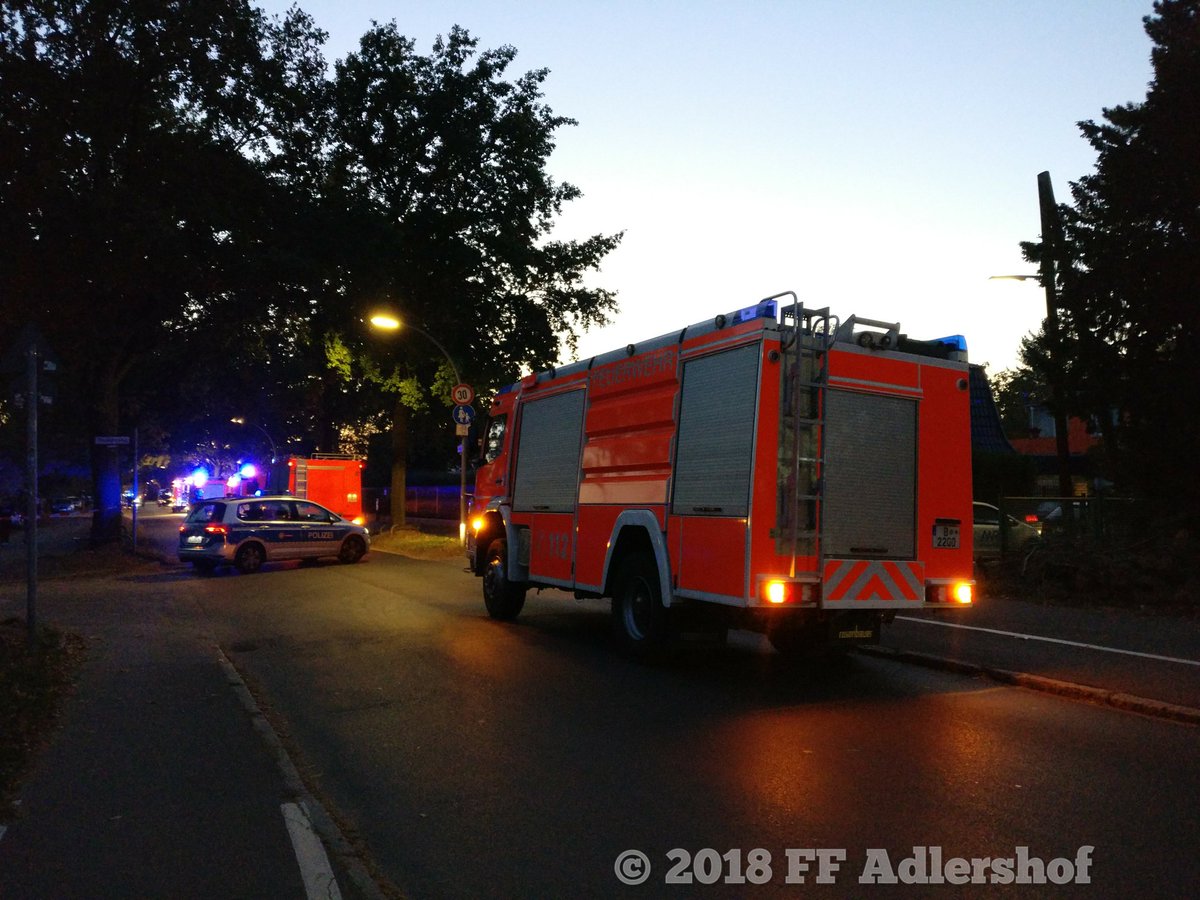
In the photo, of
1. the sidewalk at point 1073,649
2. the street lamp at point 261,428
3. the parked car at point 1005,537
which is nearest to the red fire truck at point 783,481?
the sidewalk at point 1073,649

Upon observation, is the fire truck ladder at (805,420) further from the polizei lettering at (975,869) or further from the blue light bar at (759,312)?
the polizei lettering at (975,869)

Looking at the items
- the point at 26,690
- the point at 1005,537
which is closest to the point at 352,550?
the point at 1005,537

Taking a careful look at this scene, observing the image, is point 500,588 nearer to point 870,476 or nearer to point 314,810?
point 870,476

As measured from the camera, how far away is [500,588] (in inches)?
537

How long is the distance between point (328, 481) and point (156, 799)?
30067mm

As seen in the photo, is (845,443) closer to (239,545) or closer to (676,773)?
(676,773)

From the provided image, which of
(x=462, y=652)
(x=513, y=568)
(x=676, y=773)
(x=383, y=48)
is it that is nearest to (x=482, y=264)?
(x=383, y=48)

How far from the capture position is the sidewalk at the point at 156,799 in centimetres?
441

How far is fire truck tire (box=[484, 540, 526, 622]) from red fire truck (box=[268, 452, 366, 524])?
67.9 feet

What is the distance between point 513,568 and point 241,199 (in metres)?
14.5

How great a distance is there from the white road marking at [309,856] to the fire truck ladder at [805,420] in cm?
464

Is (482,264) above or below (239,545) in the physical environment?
above

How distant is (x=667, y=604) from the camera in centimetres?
951

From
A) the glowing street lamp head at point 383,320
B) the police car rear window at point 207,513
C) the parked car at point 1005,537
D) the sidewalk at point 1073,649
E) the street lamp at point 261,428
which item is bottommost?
the sidewalk at point 1073,649
